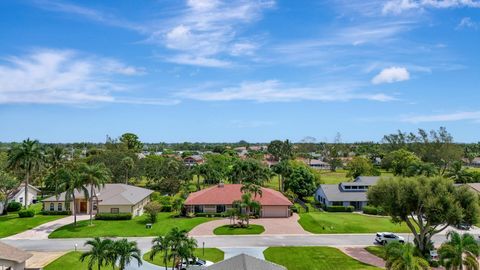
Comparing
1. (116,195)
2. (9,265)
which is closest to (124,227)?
(116,195)

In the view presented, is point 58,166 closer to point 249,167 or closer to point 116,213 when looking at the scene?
point 116,213

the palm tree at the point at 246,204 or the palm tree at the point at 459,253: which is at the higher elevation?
the palm tree at the point at 246,204

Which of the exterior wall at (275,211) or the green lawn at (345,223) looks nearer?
the green lawn at (345,223)

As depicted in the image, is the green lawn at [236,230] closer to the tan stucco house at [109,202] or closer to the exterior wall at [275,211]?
the exterior wall at [275,211]

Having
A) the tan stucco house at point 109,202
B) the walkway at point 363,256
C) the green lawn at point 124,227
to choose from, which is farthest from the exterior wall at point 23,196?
the walkway at point 363,256

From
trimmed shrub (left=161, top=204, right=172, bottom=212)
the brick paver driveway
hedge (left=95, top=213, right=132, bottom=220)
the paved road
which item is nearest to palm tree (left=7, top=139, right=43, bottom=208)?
hedge (left=95, top=213, right=132, bottom=220)

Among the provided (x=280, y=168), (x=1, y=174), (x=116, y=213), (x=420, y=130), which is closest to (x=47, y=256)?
(x=116, y=213)
